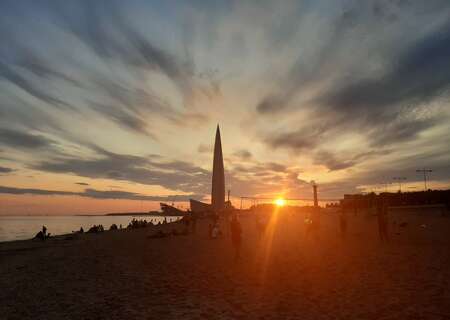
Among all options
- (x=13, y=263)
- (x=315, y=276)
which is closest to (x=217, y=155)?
(x=13, y=263)

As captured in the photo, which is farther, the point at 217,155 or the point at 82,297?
the point at 217,155

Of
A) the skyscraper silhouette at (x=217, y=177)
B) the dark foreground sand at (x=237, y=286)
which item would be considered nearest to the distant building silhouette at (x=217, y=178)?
the skyscraper silhouette at (x=217, y=177)

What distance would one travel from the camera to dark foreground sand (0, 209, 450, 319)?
9227 millimetres

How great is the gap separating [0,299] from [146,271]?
243 inches

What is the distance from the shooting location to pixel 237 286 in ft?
40.8

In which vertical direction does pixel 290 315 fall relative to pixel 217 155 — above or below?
below

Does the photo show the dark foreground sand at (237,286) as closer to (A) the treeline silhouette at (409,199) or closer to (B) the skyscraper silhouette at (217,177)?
(A) the treeline silhouette at (409,199)

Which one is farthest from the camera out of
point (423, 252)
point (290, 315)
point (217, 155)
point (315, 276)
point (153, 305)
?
point (217, 155)

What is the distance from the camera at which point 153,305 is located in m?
10.1

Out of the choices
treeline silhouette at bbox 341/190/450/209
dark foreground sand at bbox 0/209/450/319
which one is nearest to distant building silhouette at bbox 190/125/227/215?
treeline silhouette at bbox 341/190/450/209

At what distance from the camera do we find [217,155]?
331 feet

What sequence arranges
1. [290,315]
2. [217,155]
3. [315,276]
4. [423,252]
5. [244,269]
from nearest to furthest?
[290,315] → [315,276] → [244,269] → [423,252] → [217,155]

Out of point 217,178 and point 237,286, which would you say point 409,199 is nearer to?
point 217,178

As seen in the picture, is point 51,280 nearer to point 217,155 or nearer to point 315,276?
point 315,276
